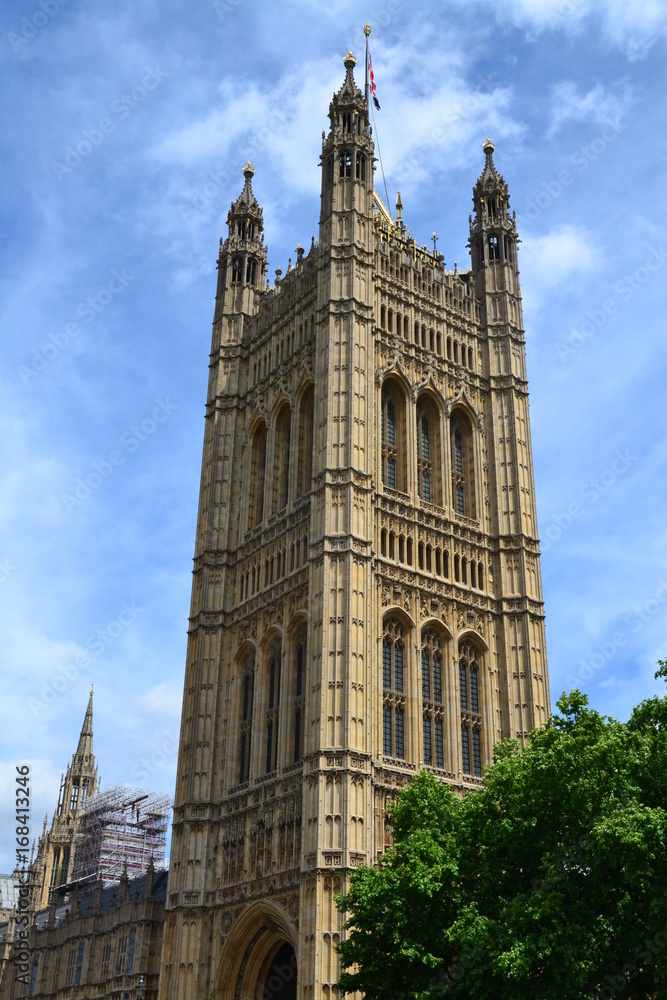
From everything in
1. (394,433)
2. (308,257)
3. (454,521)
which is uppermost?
(308,257)

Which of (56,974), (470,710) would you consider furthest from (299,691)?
(56,974)

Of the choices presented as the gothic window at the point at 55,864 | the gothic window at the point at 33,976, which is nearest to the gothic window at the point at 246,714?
the gothic window at the point at 33,976

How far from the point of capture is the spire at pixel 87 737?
107812 mm

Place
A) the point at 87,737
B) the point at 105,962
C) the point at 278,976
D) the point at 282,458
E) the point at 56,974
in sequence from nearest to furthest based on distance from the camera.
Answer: the point at 278,976, the point at 282,458, the point at 105,962, the point at 56,974, the point at 87,737

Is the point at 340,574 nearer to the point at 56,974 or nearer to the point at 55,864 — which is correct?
the point at 56,974

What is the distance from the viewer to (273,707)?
48.4 m

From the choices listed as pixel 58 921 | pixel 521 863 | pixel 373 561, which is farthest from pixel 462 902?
pixel 58 921

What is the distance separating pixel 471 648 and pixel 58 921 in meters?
41.5

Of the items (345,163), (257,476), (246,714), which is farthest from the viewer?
(257,476)

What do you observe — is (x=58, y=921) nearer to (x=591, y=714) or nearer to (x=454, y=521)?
(x=454, y=521)

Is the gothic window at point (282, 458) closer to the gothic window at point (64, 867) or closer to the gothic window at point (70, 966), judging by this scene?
the gothic window at point (70, 966)

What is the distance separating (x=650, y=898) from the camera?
2523 cm

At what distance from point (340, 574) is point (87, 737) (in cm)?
7140

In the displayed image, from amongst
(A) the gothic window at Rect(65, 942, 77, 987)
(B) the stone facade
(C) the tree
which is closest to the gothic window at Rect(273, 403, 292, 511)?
(B) the stone facade
